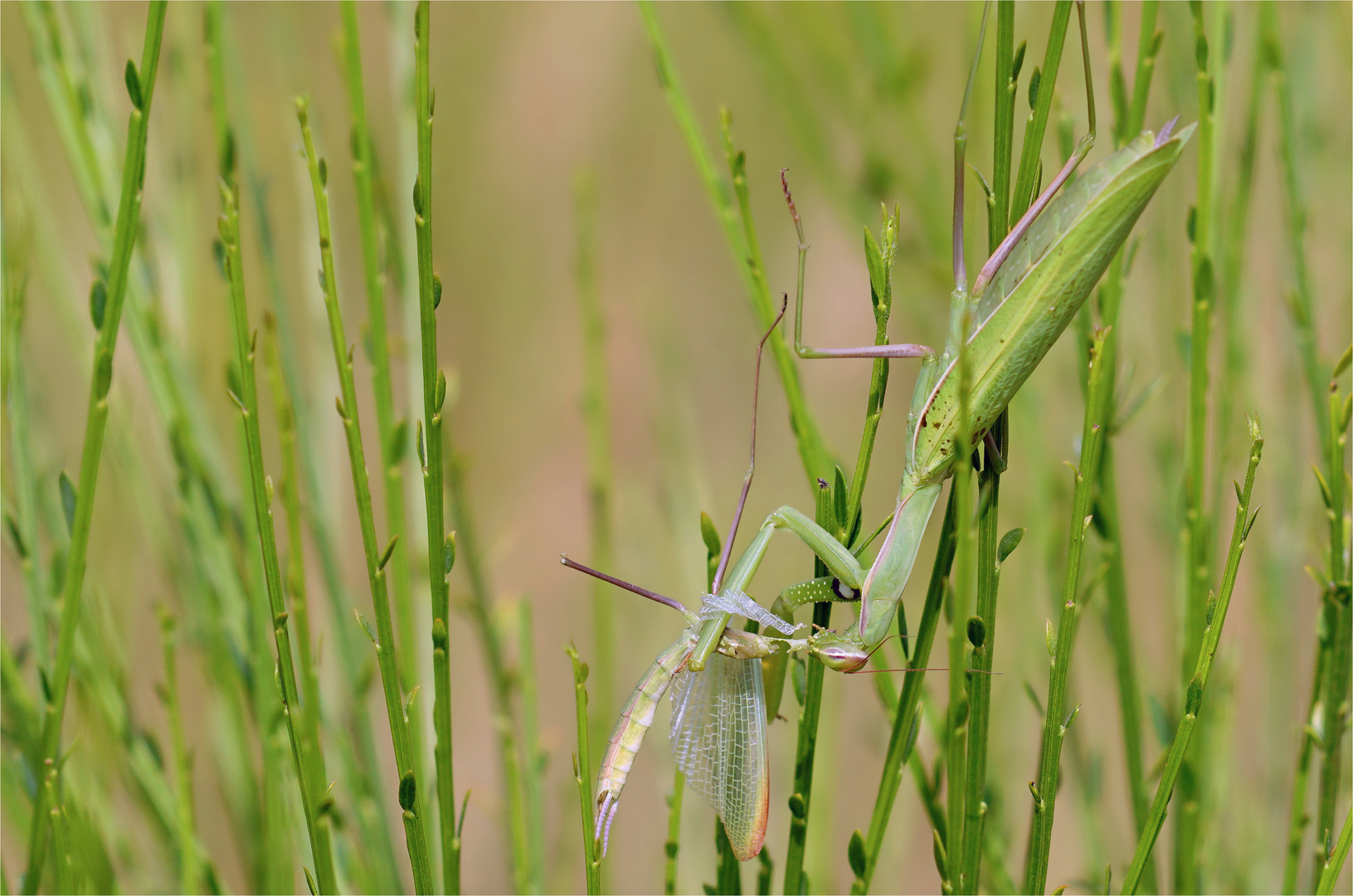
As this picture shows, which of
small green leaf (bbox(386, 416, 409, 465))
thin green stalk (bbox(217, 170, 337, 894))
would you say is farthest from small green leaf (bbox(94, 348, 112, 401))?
small green leaf (bbox(386, 416, 409, 465))

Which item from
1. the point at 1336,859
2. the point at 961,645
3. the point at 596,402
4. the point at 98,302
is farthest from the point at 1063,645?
the point at 98,302

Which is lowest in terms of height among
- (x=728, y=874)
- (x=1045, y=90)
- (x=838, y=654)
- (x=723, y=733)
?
(x=728, y=874)

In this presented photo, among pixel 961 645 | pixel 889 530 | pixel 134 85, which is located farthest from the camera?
pixel 889 530

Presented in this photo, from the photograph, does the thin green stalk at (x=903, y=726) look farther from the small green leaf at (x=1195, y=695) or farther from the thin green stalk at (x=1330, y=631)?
the thin green stalk at (x=1330, y=631)

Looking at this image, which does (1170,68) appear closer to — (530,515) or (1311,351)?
(1311,351)

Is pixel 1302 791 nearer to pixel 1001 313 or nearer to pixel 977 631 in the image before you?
pixel 977 631
